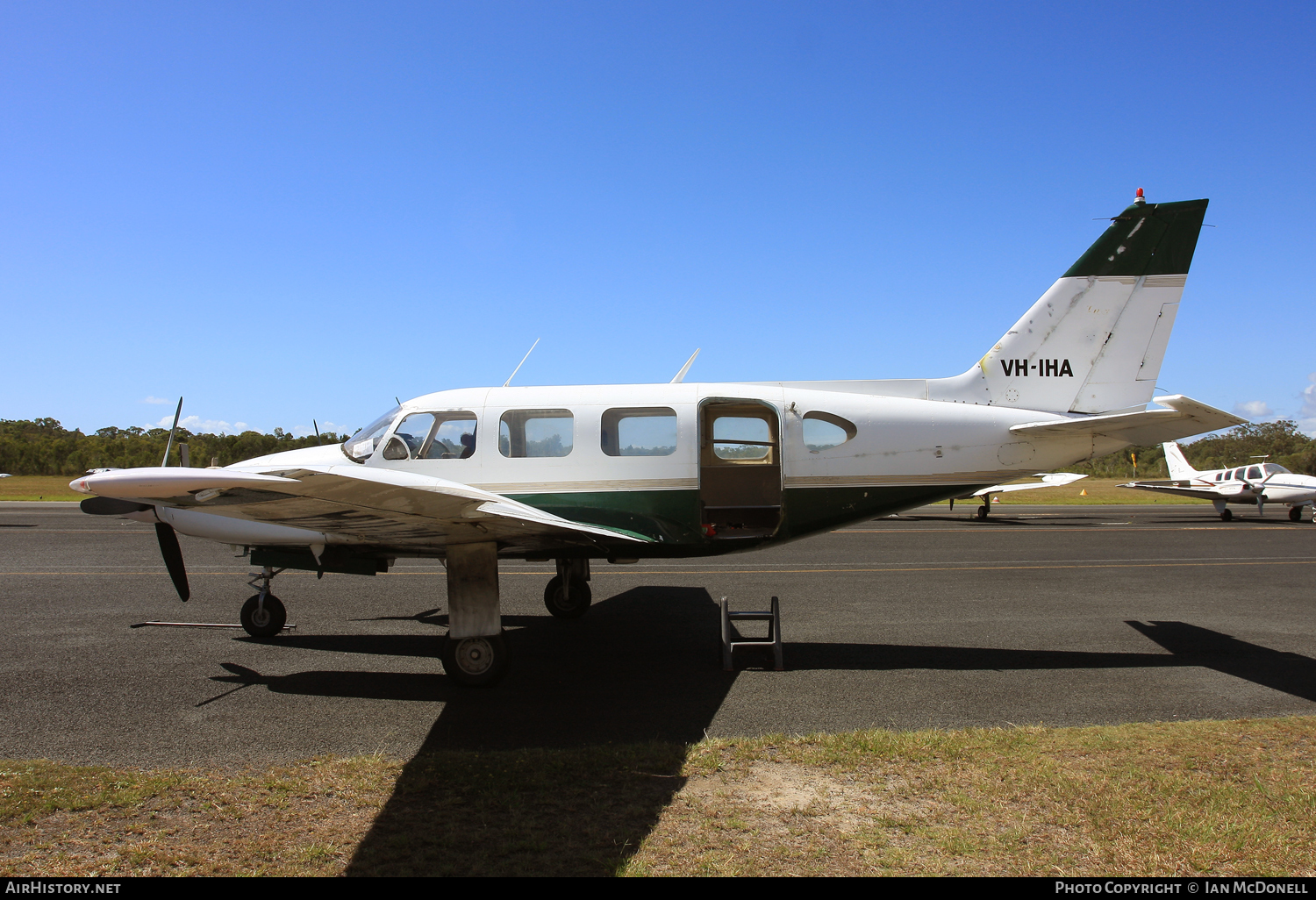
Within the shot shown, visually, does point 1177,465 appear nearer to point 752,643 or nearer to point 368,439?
point 752,643

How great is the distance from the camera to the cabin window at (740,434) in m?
8.82

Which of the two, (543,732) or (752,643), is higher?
(752,643)

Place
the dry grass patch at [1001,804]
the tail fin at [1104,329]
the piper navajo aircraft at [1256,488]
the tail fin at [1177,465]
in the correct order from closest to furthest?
the dry grass patch at [1001,804]
the tail fin at [1104,329]
the piper navajo aircraft at [1256,488]
the tail fin at [1177,465]

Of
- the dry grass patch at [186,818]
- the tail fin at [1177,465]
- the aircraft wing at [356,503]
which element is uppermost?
the aircraft wing at [356,503]

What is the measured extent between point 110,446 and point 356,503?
28.4 meters

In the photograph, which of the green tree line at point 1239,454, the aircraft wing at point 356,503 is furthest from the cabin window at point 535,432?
the green tree line at point 1239,454

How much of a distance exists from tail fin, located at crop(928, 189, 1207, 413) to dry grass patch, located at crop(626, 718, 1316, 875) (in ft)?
13.9

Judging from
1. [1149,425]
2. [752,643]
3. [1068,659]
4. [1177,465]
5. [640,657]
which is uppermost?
[1149,425]

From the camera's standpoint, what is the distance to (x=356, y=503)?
17.6 ft

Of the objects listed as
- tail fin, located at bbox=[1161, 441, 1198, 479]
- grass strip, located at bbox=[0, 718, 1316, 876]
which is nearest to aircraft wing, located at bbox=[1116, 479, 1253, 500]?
tail fin, located at bbox=[1161, 441, 1198, 479]

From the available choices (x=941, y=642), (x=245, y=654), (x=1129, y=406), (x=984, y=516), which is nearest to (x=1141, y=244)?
(x=1129, y=406)

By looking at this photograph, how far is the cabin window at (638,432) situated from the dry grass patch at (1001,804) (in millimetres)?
3659

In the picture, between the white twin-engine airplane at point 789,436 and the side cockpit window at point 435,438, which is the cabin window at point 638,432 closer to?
the white twin-engine airplane at point 789,436

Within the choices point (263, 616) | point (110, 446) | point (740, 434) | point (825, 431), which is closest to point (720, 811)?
point (825, 431)
